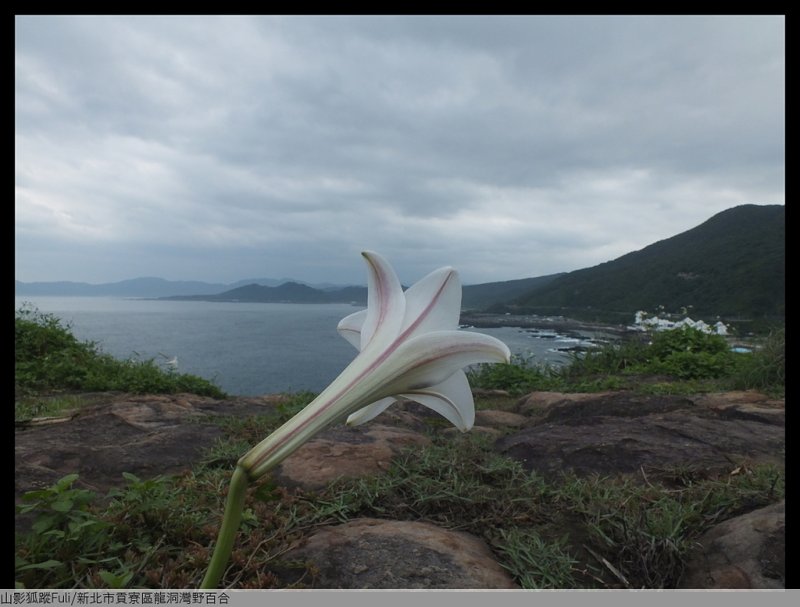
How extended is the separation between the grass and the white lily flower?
261mm

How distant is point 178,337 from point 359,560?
9.87 metres

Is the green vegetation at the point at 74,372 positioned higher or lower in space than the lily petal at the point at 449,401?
lower

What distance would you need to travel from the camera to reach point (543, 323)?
14703 mm

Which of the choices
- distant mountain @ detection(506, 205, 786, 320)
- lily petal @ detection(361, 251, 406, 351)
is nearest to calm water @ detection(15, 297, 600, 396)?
lily petal @ detection(361, 251, 406, 351)

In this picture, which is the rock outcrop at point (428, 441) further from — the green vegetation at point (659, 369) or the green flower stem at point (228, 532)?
the green vegetation at point (659, 369)

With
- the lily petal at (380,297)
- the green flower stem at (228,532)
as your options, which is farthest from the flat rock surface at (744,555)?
the green flower stem at (228,532)

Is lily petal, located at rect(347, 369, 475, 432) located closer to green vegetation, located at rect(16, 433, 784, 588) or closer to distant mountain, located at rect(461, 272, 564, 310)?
green vegetation, located at rect(16, 433, 784, 588)

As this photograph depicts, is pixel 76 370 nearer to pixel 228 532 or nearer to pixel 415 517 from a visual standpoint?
pixel 415 517

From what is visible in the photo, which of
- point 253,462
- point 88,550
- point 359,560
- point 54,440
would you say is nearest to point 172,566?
point 88,550

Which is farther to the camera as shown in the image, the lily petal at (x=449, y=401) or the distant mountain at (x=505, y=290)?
the distant mountain at (x=505, y=290)

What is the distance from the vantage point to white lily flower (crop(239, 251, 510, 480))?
1.22 meters

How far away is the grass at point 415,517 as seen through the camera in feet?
5.74

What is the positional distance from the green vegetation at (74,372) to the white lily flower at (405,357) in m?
5.29
